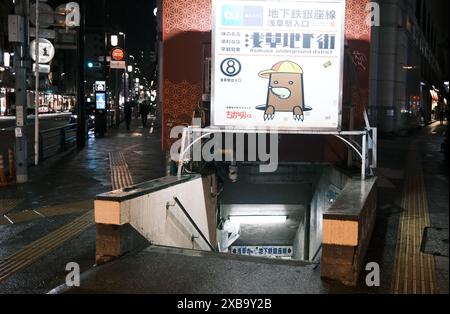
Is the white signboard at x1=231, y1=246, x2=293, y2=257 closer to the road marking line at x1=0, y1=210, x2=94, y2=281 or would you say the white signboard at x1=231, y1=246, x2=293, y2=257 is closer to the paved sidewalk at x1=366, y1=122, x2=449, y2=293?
the paved sidewalk at x1=366, y1=122, x2=449, y2=293

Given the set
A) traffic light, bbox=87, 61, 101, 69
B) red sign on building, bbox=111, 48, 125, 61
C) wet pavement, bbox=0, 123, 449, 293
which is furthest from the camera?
red sign on building, bbox=111, 48, 125, 61

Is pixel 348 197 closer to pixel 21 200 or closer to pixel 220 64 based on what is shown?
pixel 220 64

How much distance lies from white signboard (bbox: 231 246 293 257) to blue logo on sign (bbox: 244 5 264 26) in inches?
276

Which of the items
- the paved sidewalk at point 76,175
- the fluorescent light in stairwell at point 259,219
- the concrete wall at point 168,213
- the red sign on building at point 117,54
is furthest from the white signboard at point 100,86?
the concrete wall at point 168,213

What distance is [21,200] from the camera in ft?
34.0

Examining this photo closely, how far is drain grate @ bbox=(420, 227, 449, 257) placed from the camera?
21.1 ft

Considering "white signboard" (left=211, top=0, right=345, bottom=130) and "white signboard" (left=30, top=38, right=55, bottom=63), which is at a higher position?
"white signboard" (left=30, top=38, right=55, bottom=63)

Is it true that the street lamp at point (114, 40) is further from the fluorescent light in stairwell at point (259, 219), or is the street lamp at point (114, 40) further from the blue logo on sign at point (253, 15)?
the blue logo on sign at point (253, 15)

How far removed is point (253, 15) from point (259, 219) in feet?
24.3

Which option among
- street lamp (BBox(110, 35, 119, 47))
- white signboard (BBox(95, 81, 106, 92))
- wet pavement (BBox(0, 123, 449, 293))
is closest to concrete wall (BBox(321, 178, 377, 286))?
wet pavement (BBox(0, 123, 449, 293))

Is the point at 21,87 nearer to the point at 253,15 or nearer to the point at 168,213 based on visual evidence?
the point at 168,213

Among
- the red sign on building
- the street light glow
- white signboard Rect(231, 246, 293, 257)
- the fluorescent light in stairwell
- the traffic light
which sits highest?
the street light glow

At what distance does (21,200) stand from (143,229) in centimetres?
501

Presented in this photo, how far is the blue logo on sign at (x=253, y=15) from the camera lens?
7.58 meters
